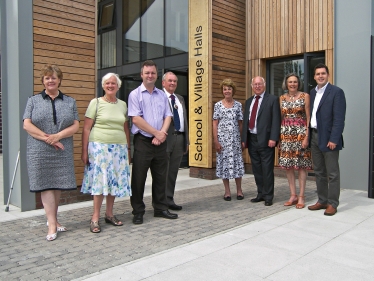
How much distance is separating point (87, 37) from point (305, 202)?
429cm

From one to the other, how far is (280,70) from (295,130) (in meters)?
3.53

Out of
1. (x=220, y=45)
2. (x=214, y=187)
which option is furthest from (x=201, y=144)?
(x=220, y=45)

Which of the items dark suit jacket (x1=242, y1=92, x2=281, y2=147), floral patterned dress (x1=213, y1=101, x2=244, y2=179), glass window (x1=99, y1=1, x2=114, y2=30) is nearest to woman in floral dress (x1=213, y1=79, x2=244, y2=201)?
floral patterned dress (x1=213, y1=101, x2=244, y2=179)

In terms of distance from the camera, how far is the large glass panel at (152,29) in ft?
33.2

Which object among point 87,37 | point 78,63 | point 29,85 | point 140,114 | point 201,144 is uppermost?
point 87,37

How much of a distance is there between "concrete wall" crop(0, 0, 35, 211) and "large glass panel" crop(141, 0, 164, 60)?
16.9 feet

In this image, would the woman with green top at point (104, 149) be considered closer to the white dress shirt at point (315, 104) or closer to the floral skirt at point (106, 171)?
the floral skirt at point (106, 171)

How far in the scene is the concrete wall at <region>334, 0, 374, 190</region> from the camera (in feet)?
21.0

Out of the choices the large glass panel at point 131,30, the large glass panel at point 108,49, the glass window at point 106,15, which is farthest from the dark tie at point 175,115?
the glass window at point 106,15

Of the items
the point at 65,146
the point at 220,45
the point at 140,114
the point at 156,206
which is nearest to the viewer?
the point at 65,146

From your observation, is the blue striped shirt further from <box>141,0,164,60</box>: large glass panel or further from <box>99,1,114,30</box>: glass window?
<box>99,1,114,30</box>: glass window

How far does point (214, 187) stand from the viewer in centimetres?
710

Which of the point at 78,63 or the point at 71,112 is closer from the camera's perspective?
the point at 71,112

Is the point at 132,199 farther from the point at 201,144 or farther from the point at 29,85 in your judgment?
the point at 201,144
